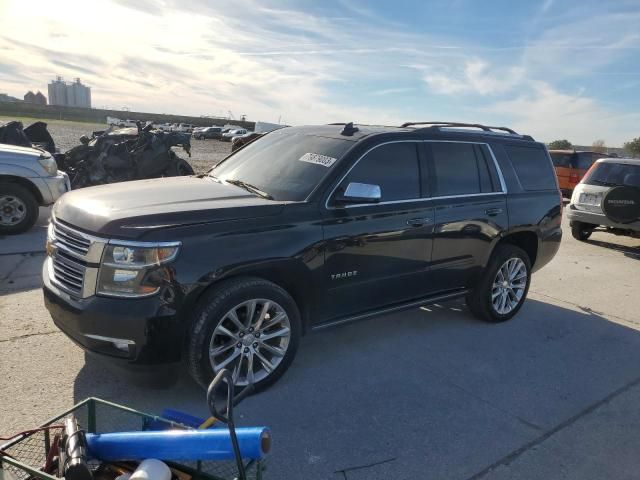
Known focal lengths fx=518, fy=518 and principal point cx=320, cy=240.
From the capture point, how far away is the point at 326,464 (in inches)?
117

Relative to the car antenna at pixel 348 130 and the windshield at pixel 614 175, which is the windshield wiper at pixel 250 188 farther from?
the windshield at pixel 614 175

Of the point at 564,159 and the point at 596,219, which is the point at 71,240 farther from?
the point at 564,159

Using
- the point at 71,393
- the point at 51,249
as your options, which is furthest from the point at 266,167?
the point at 71,393

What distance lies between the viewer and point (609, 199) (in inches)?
359

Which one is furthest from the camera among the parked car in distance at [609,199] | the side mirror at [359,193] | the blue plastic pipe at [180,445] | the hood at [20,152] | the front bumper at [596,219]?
the front bumper at [596,219]

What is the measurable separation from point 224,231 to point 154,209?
48cm

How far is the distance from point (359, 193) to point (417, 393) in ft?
5.08

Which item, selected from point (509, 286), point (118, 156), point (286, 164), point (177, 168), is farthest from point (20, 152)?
point (509, 286)

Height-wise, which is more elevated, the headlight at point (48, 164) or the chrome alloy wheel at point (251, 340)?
the headlight at point (48, 164)

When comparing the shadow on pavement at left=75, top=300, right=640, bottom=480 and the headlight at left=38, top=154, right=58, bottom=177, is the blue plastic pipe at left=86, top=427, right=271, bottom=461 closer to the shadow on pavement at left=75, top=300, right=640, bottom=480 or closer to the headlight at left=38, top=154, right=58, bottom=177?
the shadow on pavement at left=75, top=300, right=640, bottom=480

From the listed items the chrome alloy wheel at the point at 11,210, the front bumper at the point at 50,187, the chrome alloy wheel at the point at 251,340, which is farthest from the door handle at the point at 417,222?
the chrome alloy wheel at the point at 11,210

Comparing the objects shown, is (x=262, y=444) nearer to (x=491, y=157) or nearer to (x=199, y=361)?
(x=199, y=361)

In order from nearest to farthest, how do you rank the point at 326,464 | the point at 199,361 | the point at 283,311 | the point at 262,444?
the point at 262,444 < the point at 326,464 < the point at 199,361 < the point at 283,311

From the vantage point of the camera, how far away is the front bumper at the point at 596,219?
29.8 feet
